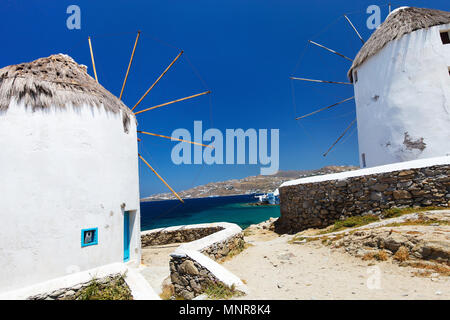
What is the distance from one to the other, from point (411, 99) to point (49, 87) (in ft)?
43.0

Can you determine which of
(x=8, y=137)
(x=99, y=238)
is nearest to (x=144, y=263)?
(x=99, y=238)

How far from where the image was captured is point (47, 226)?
6.10m

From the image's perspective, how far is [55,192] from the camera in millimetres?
6301

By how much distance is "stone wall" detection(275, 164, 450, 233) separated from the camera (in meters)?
7.80

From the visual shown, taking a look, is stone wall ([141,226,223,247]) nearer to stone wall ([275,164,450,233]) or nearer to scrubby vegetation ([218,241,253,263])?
scrubby vegetation ([218,241,253,263])

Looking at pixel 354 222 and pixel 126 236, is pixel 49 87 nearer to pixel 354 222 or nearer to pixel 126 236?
pixel 126 236

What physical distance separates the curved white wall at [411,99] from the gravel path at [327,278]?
6.55 m

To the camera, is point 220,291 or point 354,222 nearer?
point 220,291

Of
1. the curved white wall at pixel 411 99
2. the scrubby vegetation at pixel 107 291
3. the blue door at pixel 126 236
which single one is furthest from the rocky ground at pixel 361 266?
the curved white wall at pixel 411 99

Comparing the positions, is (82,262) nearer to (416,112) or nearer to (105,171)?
(105,171)

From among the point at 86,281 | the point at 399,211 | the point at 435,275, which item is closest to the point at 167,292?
the point at 86,281

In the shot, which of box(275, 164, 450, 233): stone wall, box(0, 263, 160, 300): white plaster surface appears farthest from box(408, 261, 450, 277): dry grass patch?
box(0, 263, 160, 300): white plaster surface

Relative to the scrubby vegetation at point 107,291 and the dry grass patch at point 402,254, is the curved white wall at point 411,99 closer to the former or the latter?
the dry grass patch at point 402,254
